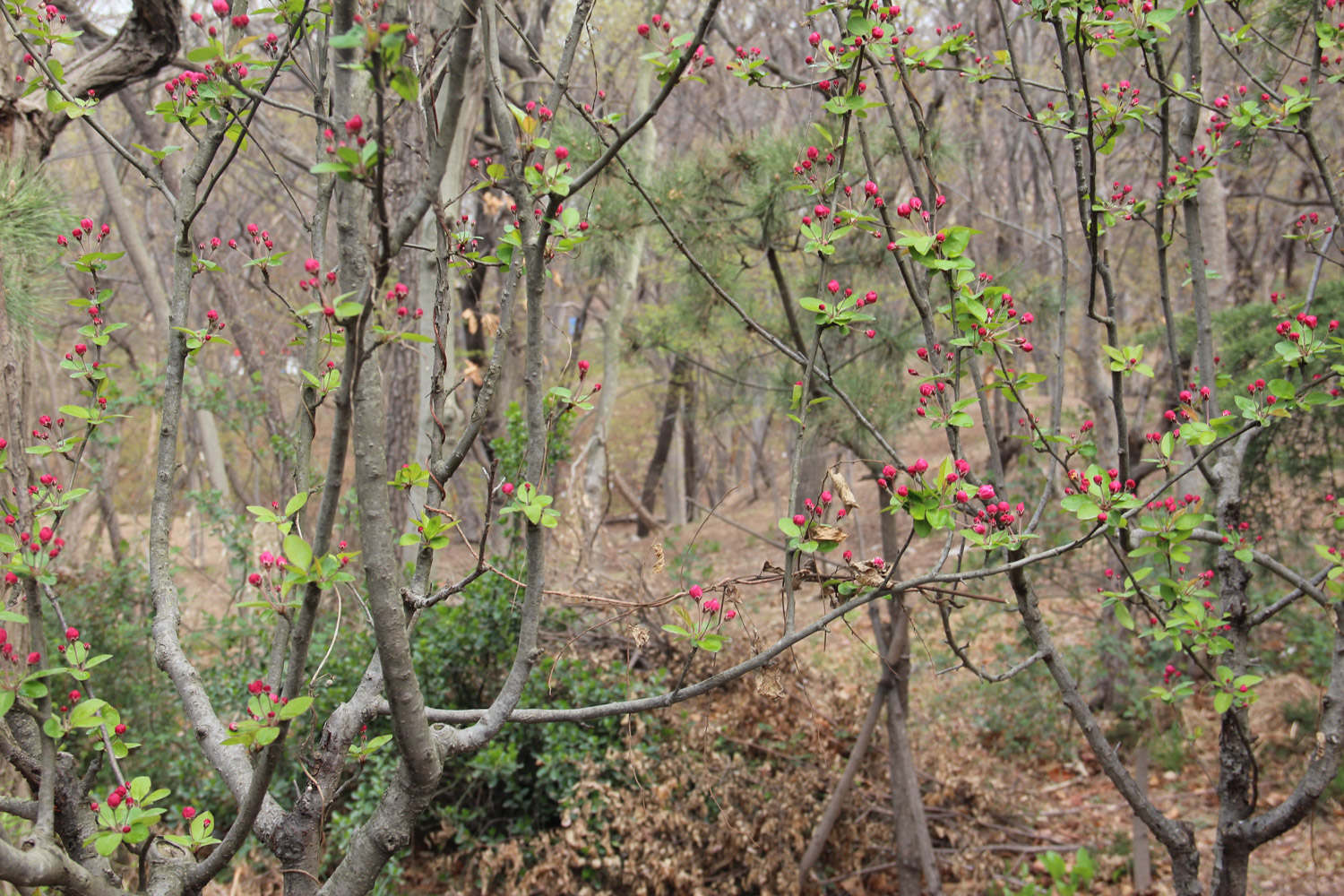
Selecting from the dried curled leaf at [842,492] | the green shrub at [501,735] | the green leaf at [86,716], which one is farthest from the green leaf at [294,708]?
the green shrub at [501,735]

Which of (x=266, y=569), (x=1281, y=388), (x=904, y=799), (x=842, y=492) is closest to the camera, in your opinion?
(x=266, y=569)

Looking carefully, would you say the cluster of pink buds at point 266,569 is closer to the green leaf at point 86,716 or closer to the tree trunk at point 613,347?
the green leaf at point 86,716

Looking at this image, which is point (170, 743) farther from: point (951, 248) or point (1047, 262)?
point (1047, 262)

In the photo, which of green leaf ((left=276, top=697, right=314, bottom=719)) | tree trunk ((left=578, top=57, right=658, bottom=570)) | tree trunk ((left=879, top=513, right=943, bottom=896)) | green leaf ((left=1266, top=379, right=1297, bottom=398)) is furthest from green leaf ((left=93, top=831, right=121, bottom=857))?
tree trunk ((left=578, top=57, right=658, bottom=570))

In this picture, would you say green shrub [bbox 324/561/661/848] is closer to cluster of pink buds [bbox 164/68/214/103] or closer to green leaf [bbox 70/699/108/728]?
green leaf [bbox 70/699/108/728]

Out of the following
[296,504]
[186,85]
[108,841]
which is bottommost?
[108,841]

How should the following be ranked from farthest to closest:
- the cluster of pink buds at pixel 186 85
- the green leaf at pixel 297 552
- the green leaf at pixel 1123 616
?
the green leaf at pixel 1123 616, the cluster of pink buds at pixel 186 85, the green leaf at pixel 297 552

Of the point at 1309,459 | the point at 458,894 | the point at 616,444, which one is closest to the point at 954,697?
the point at 1309,459

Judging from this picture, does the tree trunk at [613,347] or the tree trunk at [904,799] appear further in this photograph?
the tree trunk at [613,347]

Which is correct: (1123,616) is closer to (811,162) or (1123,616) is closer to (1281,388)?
(1281,388)

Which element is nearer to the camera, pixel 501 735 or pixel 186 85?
pixel 186 85

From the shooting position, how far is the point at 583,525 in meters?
5.29

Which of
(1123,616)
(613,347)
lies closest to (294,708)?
(1123,616)

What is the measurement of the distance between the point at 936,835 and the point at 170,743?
4051 millimetres
